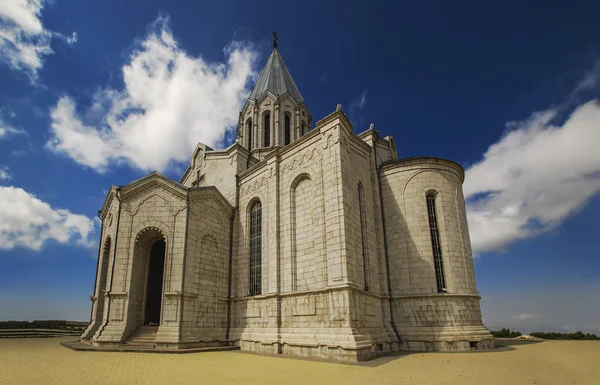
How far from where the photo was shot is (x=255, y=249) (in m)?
18.7

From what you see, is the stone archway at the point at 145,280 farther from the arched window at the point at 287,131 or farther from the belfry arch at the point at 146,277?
the arched window at the point at 287,131

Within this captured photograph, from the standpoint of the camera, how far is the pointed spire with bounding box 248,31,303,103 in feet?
95.2

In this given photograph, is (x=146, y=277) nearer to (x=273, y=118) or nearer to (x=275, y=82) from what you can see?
(x=273, y=118)

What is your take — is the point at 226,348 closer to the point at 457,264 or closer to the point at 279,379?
the point at 279,379

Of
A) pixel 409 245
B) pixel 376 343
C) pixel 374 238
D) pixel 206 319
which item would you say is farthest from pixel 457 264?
pixel 206 319

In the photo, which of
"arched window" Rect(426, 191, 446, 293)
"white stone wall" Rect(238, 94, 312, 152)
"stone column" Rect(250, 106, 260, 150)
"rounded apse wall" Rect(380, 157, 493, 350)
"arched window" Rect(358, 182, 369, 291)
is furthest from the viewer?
"white stone wall" Rect(238, 94, 312, 152)

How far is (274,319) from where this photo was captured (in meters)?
15.7

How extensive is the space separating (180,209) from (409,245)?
38.7 ft

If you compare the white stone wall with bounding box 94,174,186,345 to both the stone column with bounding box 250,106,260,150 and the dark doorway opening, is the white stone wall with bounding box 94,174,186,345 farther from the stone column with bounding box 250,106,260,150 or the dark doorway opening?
the stone column with bounding box 250,106,260,150

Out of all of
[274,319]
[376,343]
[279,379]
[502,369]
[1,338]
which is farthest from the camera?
[1,338]

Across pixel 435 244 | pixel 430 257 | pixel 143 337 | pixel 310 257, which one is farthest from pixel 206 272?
pixel 435 244

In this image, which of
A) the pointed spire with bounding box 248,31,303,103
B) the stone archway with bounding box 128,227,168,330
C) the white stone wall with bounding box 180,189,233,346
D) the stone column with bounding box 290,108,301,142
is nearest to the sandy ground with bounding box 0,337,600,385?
the white stone wall with bounding box 180,189,233,346

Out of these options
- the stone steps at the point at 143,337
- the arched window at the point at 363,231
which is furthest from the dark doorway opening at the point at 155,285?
the arched window at the point at 363,231

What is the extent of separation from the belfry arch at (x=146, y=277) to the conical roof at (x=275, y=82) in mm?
15254
